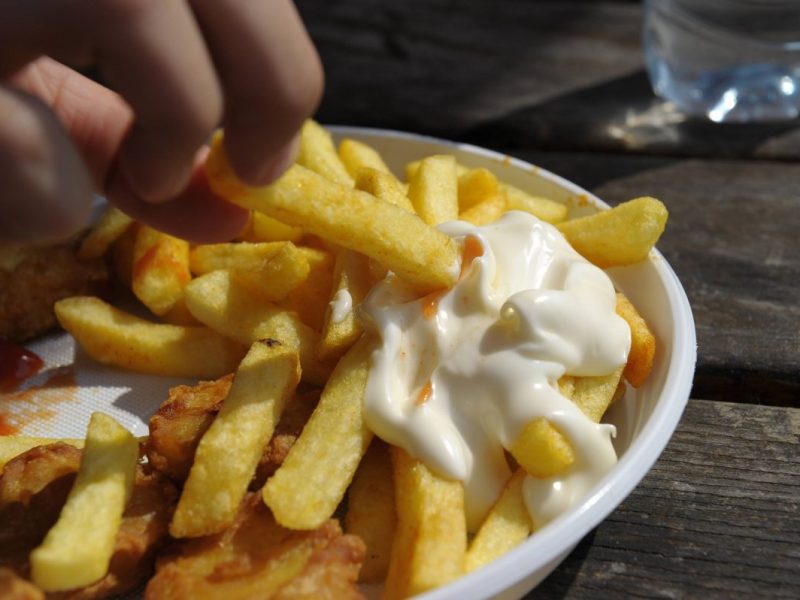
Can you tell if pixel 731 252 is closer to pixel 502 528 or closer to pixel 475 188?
pixel 475 188

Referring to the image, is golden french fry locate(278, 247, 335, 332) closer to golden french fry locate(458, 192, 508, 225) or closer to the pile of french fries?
the pile of french fries

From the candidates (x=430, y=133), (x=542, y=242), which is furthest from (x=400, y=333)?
(x=430, y=133)

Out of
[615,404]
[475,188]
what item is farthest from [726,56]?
[615,404]

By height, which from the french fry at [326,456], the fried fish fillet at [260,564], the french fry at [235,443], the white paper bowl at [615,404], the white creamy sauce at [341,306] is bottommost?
the white paper bowl at [615,404]

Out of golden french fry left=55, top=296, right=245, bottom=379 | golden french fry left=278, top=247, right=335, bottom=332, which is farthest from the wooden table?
golden french fry left=55, top=296, right=245, bottom=379

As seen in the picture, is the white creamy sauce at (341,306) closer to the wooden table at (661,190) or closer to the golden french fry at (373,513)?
the golden french fry at (373,513)

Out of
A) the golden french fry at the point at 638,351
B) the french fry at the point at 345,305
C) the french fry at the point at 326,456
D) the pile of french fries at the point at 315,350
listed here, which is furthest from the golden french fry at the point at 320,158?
the golden french fry at the point at 638,351
